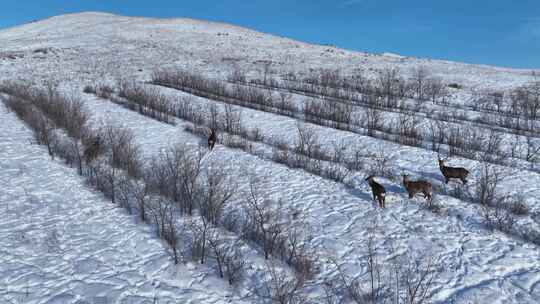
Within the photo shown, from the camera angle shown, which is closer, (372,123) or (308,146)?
(308,146)

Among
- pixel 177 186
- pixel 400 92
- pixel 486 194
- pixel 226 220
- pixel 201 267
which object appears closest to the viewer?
pixel 201 267

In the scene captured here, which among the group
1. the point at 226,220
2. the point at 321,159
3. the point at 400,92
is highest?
the point at 400,92

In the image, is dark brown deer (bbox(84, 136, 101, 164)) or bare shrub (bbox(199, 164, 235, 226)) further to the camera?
dark brown deer (bbox(84, 136, 101, 164))

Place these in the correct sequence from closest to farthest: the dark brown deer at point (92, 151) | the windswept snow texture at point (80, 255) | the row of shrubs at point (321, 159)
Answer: the windswept snow texture at point (80, 255), the row of shrubs at point (321, 159), the dark brown deer at point (92, 151)

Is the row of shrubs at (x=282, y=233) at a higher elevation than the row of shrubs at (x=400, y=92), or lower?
lower

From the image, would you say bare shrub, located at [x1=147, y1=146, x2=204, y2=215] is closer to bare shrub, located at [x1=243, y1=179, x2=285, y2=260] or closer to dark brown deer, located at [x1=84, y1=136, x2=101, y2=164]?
bare shrub, located at [x1=243, y1=179, x2=285, y2=260]

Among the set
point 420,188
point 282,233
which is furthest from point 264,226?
point 420,188

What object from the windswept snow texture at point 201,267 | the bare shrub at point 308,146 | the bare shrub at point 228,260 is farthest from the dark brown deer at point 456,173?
the bare shrub at point 228,260

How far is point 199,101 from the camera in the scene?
22.3 metres

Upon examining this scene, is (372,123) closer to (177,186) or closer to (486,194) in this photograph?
(486,194)

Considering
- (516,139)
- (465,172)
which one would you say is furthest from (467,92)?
(465,172)

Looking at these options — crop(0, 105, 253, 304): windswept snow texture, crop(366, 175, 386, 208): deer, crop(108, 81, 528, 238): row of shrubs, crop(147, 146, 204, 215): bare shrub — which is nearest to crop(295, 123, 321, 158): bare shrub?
crop(108, 81, 528, 238): row of shrubs

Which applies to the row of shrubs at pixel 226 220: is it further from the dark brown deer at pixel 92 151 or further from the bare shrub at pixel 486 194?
the bare shrub at pixel 486 194

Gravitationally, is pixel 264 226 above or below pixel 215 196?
below
